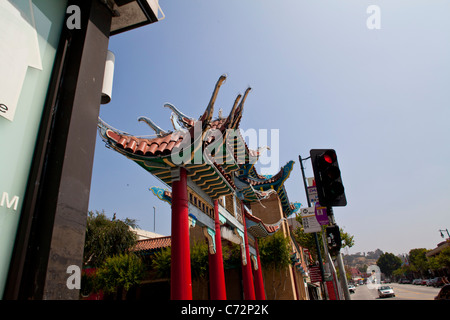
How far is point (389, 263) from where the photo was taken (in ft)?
425

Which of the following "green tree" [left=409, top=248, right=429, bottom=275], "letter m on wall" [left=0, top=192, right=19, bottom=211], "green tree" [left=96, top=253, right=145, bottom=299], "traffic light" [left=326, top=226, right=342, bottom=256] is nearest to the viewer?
"letter m on wall" [left=0, top=192, right=19, bottom=211]

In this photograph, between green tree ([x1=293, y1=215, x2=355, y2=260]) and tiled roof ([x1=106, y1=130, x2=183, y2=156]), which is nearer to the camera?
tiled roof ([x1=106, y1=130, x2=183, y2=156])

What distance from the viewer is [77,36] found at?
122 inches

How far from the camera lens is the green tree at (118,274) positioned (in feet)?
53.0

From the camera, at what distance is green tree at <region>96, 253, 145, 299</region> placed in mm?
16156

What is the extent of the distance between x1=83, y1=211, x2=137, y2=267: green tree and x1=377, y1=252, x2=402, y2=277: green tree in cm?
13844

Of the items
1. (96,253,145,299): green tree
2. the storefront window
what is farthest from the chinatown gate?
(96,253,145,299): green tree

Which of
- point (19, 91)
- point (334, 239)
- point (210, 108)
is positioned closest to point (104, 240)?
point (210, 108)

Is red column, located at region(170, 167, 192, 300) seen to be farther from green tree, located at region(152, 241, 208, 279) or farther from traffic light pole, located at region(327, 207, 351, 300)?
green tree, located at region(152, 241, 208, 279)

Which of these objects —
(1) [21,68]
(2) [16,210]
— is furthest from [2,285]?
(1) [21,68]

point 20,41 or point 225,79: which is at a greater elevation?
point 225,79
